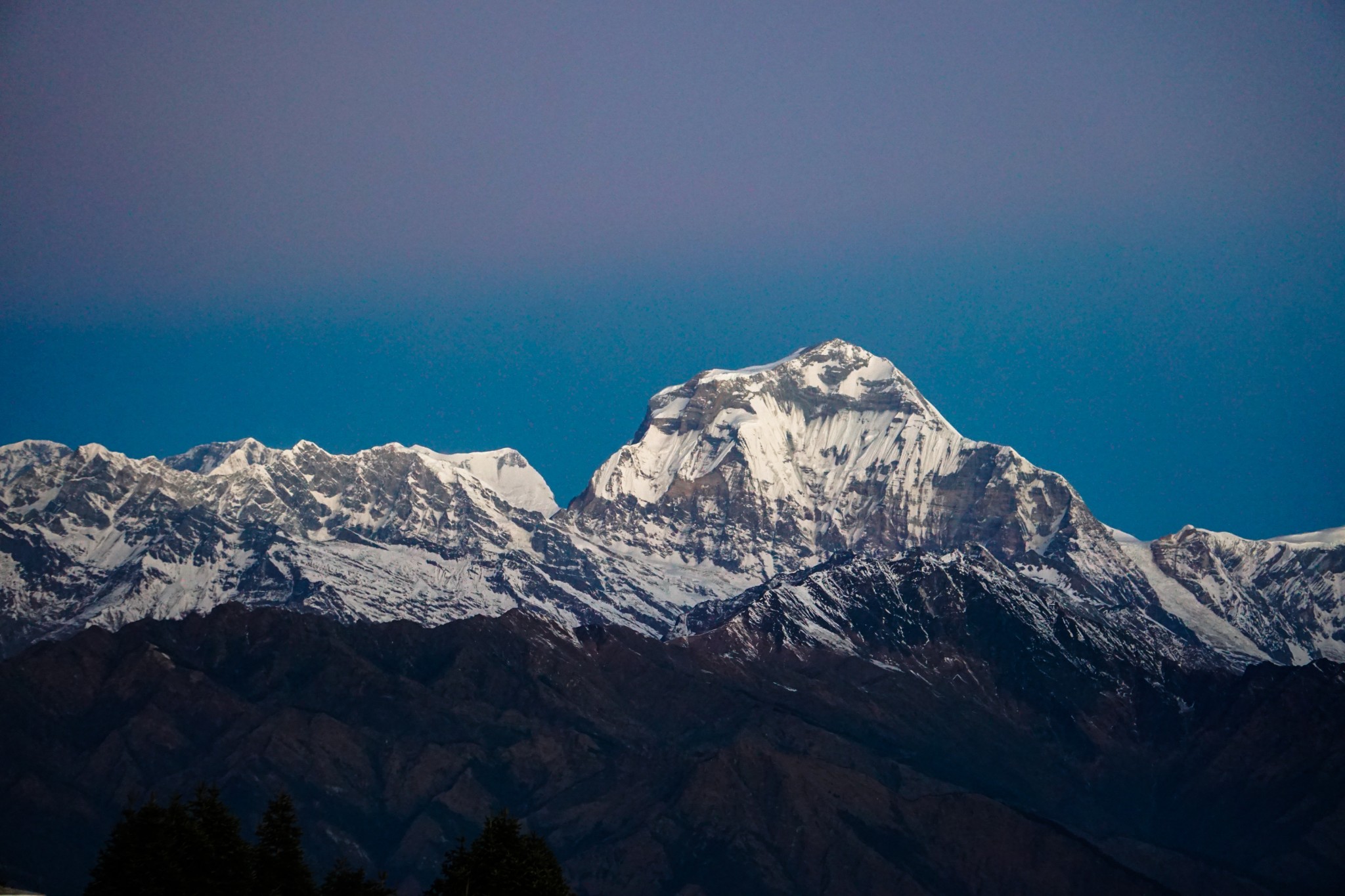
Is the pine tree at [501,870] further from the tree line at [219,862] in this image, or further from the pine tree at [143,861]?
the pine tree at [143,861]

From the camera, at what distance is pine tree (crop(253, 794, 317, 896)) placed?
12800 centimetres

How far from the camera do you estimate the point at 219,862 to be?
4798 inches

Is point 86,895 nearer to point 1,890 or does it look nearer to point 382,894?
point 1,890

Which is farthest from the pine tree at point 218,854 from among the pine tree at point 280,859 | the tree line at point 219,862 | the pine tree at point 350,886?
the pine tree at point 350,886

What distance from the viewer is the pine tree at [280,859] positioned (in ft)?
420

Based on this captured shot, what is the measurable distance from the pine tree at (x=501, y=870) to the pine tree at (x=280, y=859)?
11986mm

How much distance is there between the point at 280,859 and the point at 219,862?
27.6 ft

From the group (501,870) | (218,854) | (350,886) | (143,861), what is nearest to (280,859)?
(350,886)

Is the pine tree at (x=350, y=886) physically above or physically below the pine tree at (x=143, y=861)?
above

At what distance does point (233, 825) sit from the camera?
125 metres

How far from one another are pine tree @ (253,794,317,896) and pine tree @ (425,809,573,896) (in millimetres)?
11986

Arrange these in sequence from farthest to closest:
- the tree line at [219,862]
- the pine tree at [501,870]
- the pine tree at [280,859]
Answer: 1. the pine tree at [280,859]
2. the pine tree at [501,870]
3. the tree line at [219,862]

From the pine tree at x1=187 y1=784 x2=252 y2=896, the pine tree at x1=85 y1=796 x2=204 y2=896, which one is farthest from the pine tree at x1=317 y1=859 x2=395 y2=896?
the pine tree at x1=85 y1=796 x2=204 y2=896

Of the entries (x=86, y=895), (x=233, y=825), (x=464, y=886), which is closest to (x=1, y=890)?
(x=86, y=895)
